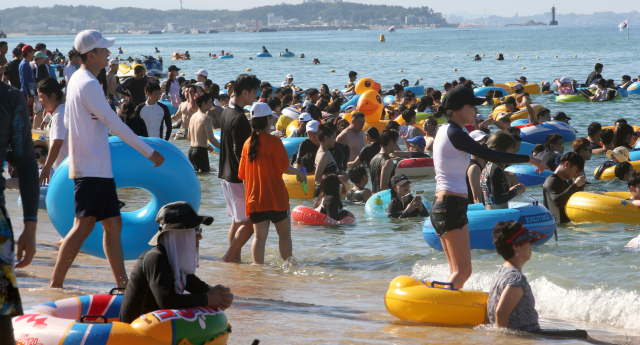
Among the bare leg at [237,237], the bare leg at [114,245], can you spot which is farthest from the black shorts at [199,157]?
the bare leg at [114,245]

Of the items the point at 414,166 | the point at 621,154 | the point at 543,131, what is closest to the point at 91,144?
the point at 414,166

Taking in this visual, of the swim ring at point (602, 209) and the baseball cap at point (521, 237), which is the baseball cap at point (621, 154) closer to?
the swim ring at point (602, 209)

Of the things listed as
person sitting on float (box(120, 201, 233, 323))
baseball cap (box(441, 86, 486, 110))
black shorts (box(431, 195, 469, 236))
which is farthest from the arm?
person sitting on float (box(120, 201, 233, 323))

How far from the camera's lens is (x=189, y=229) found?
10.8 feet

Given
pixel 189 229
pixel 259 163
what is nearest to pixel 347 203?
pixel 259 163

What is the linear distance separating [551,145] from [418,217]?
244 cm

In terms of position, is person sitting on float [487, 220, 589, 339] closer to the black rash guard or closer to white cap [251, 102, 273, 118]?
the black rash guard

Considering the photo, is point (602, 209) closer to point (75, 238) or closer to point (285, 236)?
point (285, 236)

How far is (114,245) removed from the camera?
441 centimetres

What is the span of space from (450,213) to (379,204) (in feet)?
14.3

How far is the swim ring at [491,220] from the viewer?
635 cm

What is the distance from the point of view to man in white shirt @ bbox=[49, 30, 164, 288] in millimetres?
4238

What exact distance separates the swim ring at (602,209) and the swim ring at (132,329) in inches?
224

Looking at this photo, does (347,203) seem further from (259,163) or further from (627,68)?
(627,68)
